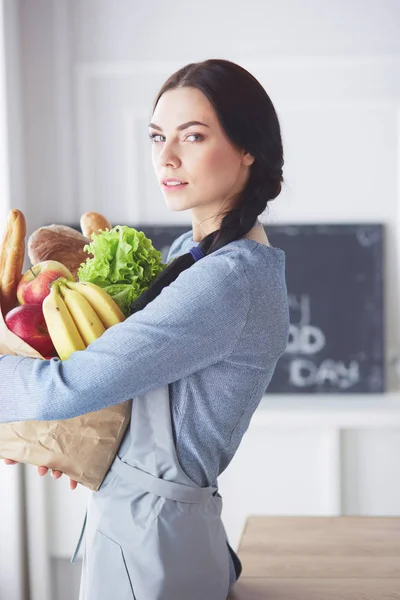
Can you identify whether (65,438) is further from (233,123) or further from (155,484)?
(233,123)

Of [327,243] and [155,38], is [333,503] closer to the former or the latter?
[327,243]

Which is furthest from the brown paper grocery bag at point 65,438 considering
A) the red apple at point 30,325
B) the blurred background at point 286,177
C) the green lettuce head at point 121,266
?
the blurred background at point 286,177

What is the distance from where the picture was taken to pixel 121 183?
Result: 10.4ft

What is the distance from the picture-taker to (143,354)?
1118 millimetres

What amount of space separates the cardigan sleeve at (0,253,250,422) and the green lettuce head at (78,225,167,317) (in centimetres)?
14

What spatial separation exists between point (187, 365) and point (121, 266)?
215 millimetres

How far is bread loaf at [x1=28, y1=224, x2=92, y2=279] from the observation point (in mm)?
1369

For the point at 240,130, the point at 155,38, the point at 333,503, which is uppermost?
the point at 155,38

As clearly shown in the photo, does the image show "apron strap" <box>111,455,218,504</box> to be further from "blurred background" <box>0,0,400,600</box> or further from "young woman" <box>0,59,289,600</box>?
"blurred background" <box>0,0,400,600</box>

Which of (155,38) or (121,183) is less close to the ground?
(155,38)

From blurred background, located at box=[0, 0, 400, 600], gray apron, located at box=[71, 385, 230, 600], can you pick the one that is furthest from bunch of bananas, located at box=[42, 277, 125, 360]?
blurred background, located at box=[0, 0, 400, 600]

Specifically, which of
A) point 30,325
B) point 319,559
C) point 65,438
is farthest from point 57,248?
point 319,559

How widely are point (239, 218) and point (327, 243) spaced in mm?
1838

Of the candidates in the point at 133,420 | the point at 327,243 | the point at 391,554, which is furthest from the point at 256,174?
the point at 327,243
